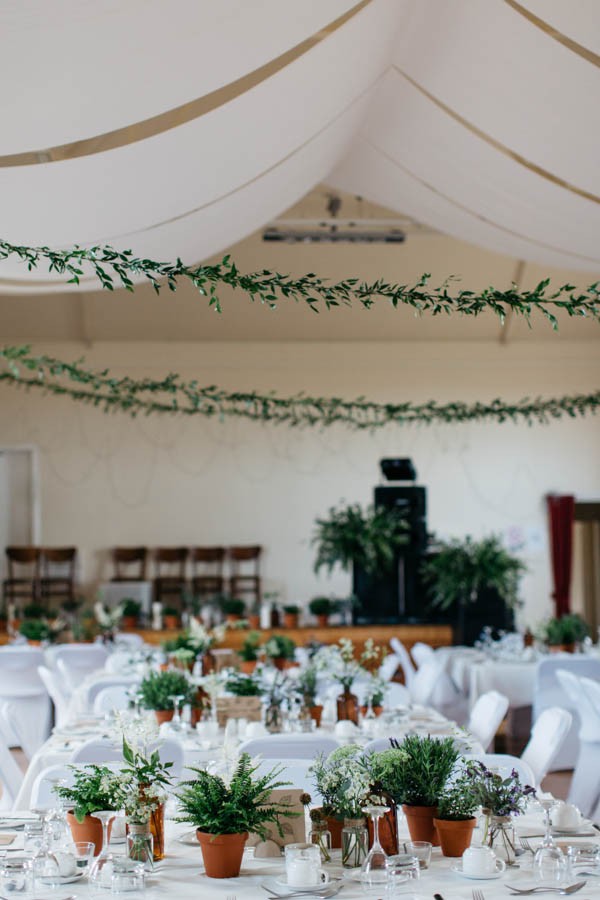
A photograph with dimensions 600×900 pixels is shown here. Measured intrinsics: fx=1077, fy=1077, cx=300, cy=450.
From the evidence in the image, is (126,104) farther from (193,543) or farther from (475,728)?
(193,543)

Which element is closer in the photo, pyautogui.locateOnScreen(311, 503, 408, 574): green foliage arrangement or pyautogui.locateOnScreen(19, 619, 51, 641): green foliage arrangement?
pyautogui.locateOnScreen(19, 619, 51, 641): green foliage arrangement

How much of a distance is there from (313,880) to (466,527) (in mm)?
12729

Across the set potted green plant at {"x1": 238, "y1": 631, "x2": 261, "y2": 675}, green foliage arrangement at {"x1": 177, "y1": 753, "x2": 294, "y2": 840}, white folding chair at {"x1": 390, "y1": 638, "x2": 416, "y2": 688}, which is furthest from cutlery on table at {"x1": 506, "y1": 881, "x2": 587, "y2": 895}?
white folding chair at {"x1": 390, "y1": 638, "x2": 416, "y2": 688}

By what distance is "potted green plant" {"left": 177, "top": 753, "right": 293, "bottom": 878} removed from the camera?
2744mm

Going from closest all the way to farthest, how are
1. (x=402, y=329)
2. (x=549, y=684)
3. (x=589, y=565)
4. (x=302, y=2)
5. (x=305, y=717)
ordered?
1. (x=302, y=2)
2. (x=305, y=717)
3. (x=549, y=684)
4. (x=402, y=329)
5. (x=589, y=565)

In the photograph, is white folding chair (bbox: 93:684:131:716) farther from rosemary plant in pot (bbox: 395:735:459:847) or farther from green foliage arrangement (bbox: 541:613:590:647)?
green foliage arrangement (bbox: 541:613:590:647)

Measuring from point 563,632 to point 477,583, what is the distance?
1563 millimetres

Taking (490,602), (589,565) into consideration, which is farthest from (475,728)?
(589,565)

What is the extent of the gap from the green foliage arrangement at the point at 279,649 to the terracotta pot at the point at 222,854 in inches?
182

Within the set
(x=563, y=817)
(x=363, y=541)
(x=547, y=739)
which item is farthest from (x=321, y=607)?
(x=563, y=817)

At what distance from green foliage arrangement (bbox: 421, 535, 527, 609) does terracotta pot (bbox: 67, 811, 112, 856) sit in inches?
301

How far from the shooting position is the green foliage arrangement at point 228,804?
2.75m

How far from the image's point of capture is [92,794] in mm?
2920

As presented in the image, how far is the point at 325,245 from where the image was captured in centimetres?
1437
